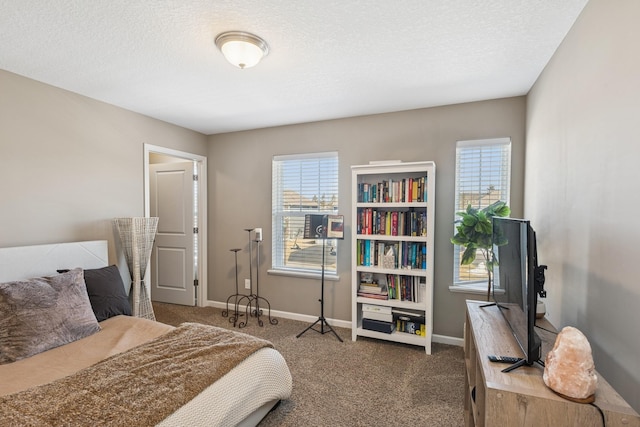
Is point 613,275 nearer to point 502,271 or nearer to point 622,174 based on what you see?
point 622,174

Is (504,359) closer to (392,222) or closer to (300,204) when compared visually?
(392,222)

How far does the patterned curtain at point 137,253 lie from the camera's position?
2951 mm

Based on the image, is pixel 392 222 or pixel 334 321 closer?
pixel 392 222

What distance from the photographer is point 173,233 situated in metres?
4.30

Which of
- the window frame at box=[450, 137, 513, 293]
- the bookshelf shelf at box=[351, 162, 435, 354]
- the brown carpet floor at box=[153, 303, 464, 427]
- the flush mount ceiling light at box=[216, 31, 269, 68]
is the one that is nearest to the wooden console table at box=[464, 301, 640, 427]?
the brown carpet floor at box=[153, 303, 464, 427]

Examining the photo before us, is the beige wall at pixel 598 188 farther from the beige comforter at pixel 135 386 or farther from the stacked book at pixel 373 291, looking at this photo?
the beige comforter at pixel 135 386

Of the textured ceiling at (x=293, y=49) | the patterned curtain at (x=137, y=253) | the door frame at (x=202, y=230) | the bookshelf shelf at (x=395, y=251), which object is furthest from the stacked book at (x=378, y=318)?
the door frame at (x=202, y=230)

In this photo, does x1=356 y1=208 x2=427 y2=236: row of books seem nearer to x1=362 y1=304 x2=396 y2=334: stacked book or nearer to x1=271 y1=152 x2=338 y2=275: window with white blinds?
x1=271 y1=152 x2=338 y2=275: window with white blinds

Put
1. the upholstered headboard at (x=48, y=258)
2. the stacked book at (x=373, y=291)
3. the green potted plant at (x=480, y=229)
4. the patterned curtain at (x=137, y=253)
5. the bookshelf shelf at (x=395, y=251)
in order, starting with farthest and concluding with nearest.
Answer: the stacked book at (x=373, y=291)
the patterned curtain at (x=137, y=253)
the bookshelf shelf at (x=395, y=251)
the green potted plant at (x=480, y=229)
the upholstered headboard at (x=48, y=258)

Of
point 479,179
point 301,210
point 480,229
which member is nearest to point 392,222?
point 480,229

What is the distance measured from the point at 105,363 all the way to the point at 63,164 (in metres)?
1.99

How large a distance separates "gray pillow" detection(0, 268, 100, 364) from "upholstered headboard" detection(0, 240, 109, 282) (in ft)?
0.98

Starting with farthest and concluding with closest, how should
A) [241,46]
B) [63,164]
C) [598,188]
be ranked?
1. [63,164]
2. [241,46]
3. [598,188]

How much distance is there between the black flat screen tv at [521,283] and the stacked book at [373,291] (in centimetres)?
139
